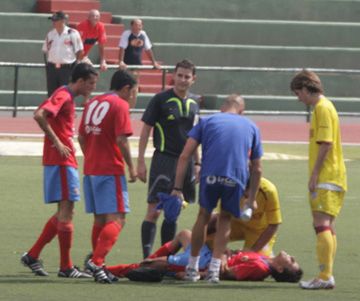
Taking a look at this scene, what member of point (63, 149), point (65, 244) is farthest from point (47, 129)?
point (65, 244)

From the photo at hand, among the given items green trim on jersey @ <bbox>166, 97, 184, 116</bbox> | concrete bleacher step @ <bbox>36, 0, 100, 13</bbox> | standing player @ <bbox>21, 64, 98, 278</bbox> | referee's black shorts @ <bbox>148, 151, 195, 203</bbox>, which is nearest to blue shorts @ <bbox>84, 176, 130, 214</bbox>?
standing player @ <bbox>21, 64, 98, 278</bbox>

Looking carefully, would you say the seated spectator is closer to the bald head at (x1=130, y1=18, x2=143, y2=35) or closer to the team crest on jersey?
the bald head at (x1=130, y1=18, x2=143, y2=35)

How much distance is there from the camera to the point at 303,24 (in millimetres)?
36438

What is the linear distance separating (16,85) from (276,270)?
59.8 ft

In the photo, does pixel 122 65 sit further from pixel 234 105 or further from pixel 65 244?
pixel 234 105

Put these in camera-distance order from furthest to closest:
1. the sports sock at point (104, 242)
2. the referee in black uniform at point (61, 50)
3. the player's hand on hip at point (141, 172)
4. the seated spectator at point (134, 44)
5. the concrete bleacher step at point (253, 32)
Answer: the concrete bleacher step at point (253, 32)
the seated spectator at point (134, 44)
the referee in black uniform at point (61, 50)
the player's hand on hip at point (141, 172)
the sports sock at point (104, 242)

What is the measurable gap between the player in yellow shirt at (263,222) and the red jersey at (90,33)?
1765 cm

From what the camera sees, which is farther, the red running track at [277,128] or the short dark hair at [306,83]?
the red running track at [277,128]

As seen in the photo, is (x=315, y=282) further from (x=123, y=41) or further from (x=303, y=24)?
(x=303, y=24)

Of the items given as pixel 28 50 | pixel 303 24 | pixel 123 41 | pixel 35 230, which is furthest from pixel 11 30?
pixel 35 230

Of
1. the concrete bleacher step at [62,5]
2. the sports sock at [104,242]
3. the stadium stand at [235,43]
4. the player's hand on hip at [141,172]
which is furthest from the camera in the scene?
the concrete bleacher step at [62,5]

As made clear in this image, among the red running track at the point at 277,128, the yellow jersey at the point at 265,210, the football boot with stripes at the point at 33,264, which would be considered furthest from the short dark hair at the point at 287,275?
the red running track at the point at 277,128

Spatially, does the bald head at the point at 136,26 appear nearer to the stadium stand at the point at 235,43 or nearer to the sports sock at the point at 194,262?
the stadium stand at the point at 235,43

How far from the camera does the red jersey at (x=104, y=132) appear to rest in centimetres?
1247
